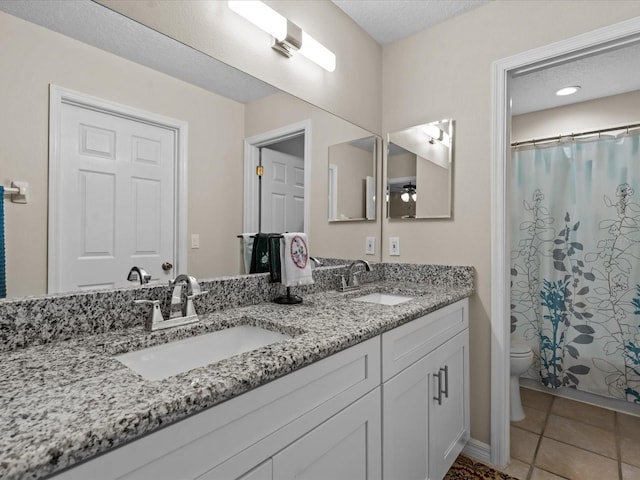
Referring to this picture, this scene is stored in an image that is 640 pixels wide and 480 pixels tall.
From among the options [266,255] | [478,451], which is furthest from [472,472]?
[266,255]

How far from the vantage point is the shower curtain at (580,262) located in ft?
7.88

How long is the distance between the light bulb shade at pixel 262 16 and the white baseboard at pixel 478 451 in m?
2.19

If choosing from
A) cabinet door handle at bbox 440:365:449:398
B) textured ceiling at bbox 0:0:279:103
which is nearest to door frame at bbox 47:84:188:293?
textured ceiling at bbox 0:0:279:103

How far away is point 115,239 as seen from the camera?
1.05 m

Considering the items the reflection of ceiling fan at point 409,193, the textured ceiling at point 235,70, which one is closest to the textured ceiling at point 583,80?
the textured ceiling at point 235,70

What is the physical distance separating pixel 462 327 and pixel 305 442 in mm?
1200

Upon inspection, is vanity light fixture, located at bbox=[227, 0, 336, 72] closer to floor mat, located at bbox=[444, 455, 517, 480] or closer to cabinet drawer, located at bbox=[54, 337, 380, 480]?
cabinet drawer, located at bbox=[54, 337, 380, 480]

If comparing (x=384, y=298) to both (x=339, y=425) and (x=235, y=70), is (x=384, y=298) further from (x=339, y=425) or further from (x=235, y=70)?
(x=235, y=70)

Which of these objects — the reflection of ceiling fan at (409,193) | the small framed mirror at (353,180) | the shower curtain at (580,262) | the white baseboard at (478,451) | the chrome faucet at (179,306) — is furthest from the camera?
the shower curtain at (580,262)

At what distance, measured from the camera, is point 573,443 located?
6.45ft

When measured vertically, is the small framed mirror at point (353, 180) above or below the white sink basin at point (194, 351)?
above

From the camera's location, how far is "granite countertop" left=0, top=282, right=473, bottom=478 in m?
0.48

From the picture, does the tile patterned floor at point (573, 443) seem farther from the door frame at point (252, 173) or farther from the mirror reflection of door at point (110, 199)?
the mirror reflection of door at point (110, 199)

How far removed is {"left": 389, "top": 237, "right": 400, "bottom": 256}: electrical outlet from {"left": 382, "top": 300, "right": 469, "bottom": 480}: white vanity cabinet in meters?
0.52
